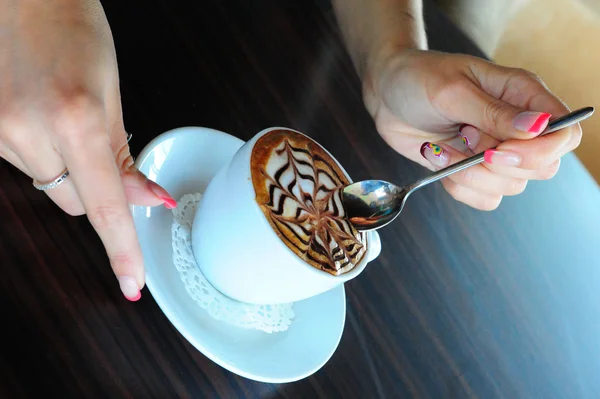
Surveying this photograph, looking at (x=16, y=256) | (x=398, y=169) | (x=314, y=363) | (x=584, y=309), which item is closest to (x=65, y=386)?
(x=16, y=256)

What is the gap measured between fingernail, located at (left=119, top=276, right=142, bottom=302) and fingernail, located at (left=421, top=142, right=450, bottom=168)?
1.17ft

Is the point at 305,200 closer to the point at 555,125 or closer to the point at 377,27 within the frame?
the point at 555,125

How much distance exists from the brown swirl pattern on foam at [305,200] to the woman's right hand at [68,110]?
0.38 ft

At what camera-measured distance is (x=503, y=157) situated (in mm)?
554

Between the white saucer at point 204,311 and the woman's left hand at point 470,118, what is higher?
the woman's left hand at point 470,118

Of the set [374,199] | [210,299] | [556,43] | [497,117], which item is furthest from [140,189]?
[556,43]

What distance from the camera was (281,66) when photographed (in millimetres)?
687

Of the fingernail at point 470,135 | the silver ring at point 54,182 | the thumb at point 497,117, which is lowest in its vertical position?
the silver ring at point 54,182

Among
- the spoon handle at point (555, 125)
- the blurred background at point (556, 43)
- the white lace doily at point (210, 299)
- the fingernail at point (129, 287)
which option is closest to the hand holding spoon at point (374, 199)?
the spoon handle at point (555, 125)

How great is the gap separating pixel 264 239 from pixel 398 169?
306 millimetres

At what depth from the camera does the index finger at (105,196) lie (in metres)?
0.40

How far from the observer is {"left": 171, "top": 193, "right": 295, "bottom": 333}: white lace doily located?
524 millimetres

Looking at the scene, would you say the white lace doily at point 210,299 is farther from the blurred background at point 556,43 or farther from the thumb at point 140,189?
the blurred background at point 556,43

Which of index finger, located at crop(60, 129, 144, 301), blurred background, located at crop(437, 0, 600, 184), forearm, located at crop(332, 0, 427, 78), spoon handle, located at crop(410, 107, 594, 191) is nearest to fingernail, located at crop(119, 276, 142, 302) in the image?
index finger, located at crop(60, 129, 144, 301)
